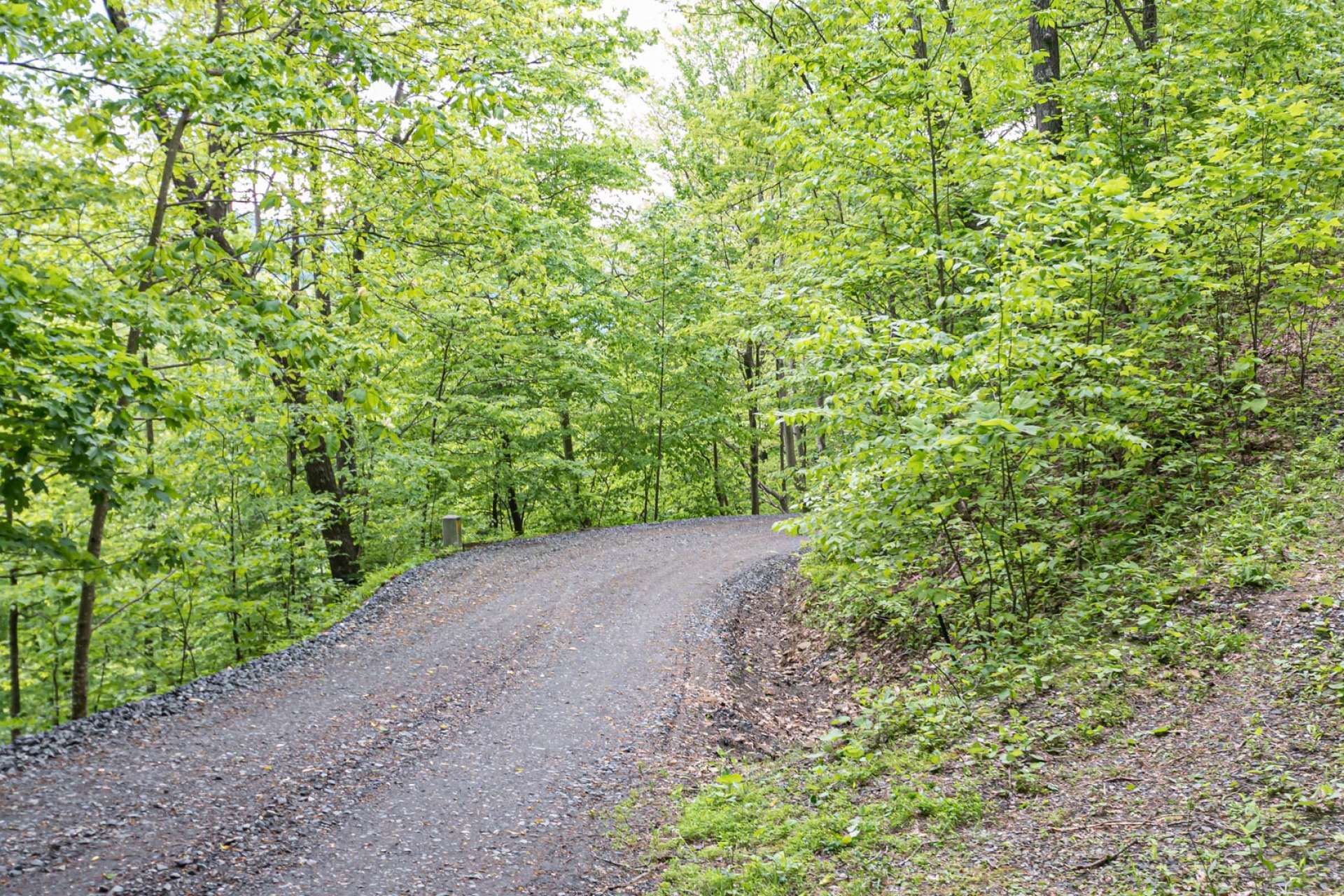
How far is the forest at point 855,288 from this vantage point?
16.0ft

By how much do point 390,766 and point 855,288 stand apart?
21.0ft

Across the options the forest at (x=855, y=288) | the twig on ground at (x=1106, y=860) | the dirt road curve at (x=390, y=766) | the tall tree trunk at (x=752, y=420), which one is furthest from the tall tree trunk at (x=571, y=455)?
the twig on ground at (x=1106, y=860)

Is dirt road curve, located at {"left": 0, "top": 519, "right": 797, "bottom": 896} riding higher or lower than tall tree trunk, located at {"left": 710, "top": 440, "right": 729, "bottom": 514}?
lower

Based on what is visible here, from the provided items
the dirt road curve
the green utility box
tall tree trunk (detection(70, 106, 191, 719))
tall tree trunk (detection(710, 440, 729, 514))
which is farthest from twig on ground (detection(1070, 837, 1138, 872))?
tall tree trunk (detection(710, 440, 729, 514))

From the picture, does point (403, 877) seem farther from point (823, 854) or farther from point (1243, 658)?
point (1243, 658)

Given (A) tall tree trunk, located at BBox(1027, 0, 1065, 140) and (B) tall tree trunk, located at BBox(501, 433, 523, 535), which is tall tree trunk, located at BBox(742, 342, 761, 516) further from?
(A) tall tree trunk, located at BBox(1027, 0, 1065, 140)

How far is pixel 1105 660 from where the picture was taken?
16.3 ft

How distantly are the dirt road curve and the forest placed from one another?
162cm

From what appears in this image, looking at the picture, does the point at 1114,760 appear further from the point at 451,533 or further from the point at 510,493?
the point at 510,493

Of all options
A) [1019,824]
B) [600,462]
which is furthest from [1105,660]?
[600,462]

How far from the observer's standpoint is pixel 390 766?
6.07 metres

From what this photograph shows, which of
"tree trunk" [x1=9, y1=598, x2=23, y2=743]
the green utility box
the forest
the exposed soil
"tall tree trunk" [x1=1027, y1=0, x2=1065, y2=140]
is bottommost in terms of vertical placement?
"tree trunk" [x1=9, y1=598, x2=23, y2=743]

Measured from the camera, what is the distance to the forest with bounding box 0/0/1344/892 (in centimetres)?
489

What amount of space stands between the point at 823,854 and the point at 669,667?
4044mm
